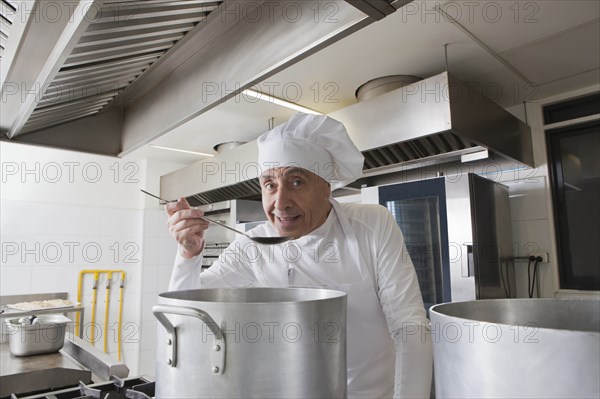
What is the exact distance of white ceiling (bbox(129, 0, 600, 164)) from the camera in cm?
146

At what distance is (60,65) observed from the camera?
66cm

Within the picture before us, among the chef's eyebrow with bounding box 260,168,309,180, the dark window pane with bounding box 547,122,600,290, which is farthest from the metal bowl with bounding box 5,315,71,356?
the dark window pane with bounding box 547,122,600,290

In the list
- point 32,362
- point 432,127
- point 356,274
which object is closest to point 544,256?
point 432,127

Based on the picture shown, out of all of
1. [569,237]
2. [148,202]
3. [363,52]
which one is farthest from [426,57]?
[148,202]

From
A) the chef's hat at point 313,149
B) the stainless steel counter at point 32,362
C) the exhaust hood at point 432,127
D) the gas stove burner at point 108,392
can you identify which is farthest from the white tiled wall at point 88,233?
the chef's hat at point 313,149

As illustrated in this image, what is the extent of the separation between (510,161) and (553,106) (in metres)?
0.47

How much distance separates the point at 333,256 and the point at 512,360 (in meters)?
0.82

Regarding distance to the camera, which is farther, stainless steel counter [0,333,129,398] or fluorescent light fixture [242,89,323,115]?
fluorescent light fixture [242,89,323,115]

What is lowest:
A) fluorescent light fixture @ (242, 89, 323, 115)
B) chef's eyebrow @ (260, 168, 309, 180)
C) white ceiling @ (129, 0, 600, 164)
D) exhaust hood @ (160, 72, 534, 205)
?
chef's eyebrow @ (260, 168, 309, 180)

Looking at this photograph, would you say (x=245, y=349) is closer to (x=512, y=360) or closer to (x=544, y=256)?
(x=512, y=360)

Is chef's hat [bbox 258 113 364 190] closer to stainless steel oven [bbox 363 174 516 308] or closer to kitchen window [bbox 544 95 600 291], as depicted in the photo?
stainless steel oven [bbox 363 174 516 308]

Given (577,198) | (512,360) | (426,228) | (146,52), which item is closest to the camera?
(512,360)

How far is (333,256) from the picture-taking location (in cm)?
110

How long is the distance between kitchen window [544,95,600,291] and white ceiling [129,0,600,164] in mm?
252
